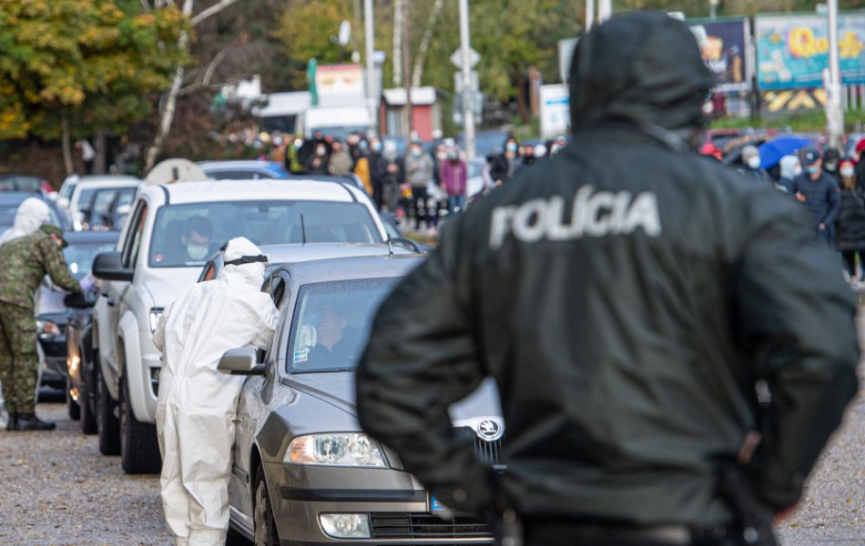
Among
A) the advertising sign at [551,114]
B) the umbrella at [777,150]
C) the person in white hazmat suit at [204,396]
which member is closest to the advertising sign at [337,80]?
the advertising sign at [551,114]

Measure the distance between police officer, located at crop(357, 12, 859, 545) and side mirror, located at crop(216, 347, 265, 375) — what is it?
424 centimetres

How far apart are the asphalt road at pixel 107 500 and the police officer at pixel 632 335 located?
17.8ft

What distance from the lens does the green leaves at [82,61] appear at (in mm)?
40969

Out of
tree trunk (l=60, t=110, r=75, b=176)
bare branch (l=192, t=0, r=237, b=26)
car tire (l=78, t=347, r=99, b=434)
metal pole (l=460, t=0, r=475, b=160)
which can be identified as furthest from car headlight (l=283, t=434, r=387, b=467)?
bare branch (l=192, t=0, r=237, b=26)

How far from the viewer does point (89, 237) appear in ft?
57.5

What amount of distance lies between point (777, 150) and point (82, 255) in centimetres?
1077

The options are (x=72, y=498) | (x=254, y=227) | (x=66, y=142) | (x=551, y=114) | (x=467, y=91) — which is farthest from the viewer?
(x=551, y=114)

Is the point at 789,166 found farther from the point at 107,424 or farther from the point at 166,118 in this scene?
the point at 166,118

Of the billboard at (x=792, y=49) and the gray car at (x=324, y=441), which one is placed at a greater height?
the billboard at (x=792, y=49)

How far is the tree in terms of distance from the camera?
41.0 metres

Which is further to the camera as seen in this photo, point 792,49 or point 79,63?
point 792,49

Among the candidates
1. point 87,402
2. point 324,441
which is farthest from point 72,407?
point 324,441

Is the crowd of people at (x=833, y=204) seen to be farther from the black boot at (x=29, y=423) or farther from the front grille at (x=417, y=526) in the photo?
the front grille at (x=417, y=526)

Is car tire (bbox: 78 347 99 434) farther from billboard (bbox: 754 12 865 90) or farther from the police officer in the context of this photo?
billboard (bbox: 754 12 865 90)
